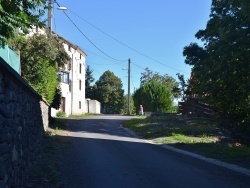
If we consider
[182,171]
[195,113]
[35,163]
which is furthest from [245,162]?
[195,113]

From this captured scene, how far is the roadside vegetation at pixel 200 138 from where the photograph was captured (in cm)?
1491

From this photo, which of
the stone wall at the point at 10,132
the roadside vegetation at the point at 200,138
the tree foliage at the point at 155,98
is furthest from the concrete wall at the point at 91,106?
the stone wall at the point at 10,132

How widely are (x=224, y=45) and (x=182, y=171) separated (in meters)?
5.58

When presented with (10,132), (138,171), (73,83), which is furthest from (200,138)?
(73,83)

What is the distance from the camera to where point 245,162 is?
43.0ft

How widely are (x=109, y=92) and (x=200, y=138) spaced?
183ft

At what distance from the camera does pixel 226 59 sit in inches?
557

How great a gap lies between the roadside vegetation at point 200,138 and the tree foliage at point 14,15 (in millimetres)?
8029

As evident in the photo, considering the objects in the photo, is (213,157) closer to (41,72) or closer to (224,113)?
(224,113)

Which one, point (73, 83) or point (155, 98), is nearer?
point (73, 83)

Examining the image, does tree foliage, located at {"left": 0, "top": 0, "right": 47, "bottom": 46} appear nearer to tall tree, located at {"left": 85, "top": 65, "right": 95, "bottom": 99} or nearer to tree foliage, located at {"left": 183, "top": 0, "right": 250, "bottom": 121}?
tree foliage, located at {"left": 183, "top": 0, "right": 250, "bottom": 121}

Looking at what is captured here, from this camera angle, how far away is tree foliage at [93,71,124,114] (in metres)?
76.2

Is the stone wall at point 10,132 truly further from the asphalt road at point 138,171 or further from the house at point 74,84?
the house at point 74,84

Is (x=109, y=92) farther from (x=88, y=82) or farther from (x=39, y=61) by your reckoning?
(x=39, y=61)
